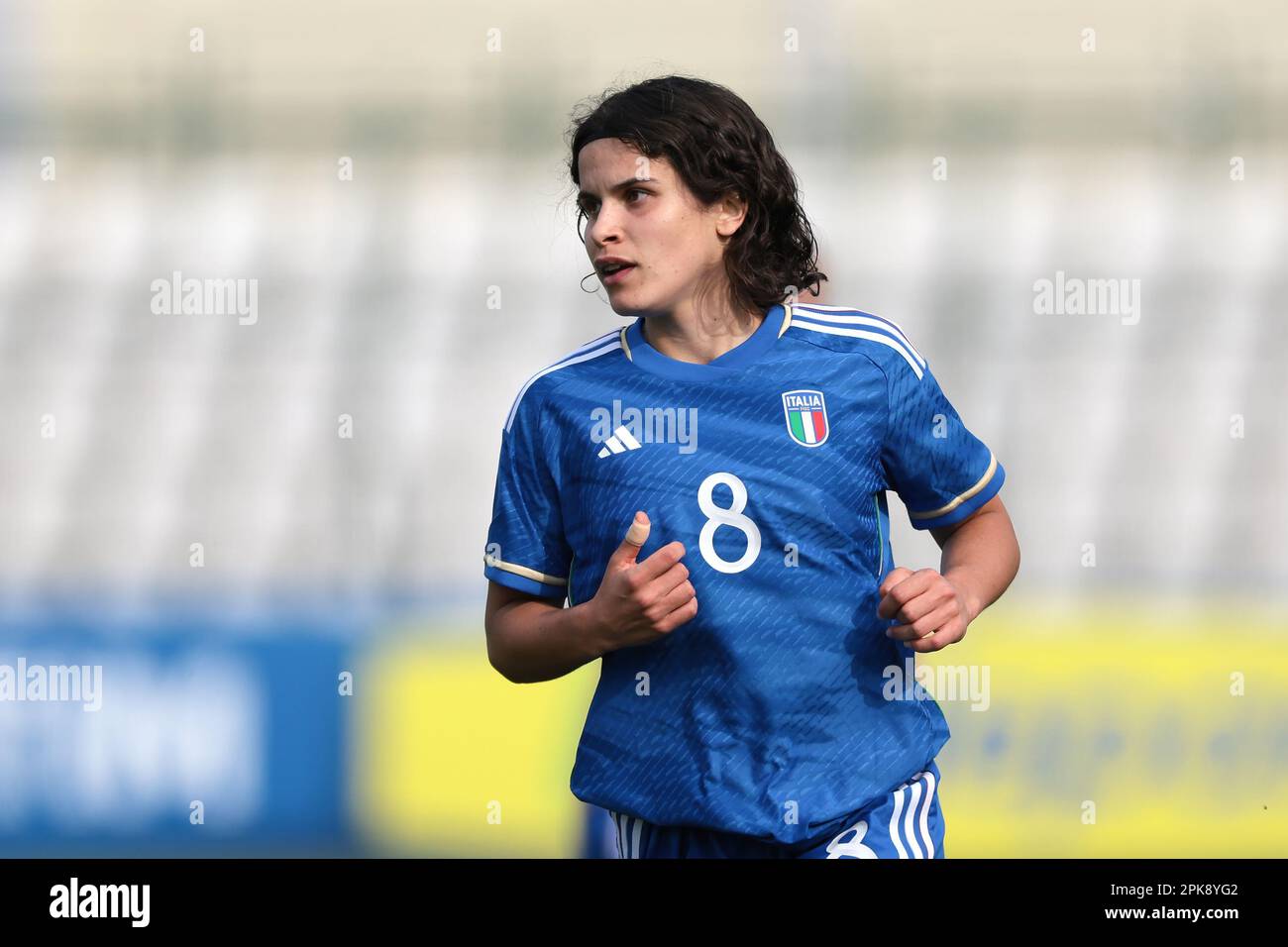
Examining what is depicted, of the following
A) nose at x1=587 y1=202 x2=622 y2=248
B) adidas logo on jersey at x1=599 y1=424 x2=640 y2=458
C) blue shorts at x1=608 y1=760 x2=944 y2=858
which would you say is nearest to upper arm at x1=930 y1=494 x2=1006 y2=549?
blue shorts at x1=608 y1=760 x2=944 y2=858

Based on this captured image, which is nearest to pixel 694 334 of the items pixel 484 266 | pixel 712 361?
pixel 712 361

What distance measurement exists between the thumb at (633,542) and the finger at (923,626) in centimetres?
31

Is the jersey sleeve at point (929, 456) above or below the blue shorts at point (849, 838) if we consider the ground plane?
above

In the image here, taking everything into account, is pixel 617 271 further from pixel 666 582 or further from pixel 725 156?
pixel 666 582

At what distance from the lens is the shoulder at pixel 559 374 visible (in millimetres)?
1919

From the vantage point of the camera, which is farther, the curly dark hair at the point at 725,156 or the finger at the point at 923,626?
the curly dark hair at the point at 725,156

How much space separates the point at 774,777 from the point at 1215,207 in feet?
19.7

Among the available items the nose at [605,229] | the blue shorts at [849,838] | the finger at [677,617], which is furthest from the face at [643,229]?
the blue shorts at [849,838]

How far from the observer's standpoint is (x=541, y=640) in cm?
184

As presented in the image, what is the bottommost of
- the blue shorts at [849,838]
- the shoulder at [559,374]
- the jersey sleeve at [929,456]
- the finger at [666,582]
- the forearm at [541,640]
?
the blue shorts at [849,838]

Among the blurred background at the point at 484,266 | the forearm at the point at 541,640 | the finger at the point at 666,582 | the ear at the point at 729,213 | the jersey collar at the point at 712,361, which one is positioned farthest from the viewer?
the blurred background at the point at 484,266

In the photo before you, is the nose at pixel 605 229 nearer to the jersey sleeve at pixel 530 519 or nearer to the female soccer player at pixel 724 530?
the female soccer player at pixel 724 530

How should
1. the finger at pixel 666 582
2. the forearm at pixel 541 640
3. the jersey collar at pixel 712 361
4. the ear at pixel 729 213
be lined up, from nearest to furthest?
1. the finger at pixel 666 582
2. the forearm at pixel 541 640
3. the jersey collar at pixel 712 361
4. the ear at pixel 729 213

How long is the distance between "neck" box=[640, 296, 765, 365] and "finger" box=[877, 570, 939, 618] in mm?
389
